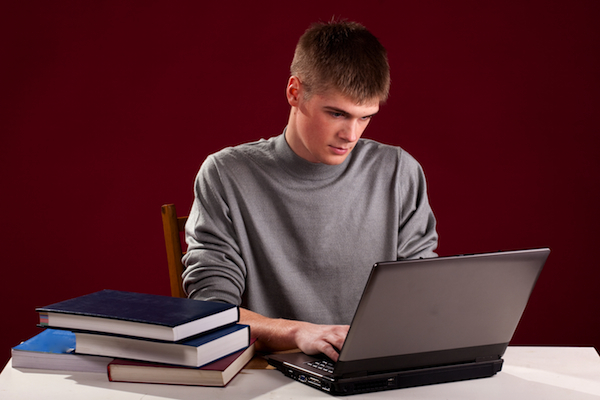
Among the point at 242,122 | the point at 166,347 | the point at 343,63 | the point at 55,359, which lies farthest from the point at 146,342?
the point at 242,122

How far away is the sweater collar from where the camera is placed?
146cm

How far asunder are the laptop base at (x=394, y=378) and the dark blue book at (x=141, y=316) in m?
0.14

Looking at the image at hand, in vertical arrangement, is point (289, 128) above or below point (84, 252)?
above

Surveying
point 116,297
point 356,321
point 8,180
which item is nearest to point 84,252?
point 8,180

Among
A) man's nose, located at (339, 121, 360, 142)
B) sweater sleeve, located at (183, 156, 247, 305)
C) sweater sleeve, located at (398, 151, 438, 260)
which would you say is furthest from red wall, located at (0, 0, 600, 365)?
man's nose, located at (339, 121, 360, 142)

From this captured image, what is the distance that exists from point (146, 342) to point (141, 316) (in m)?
0.04

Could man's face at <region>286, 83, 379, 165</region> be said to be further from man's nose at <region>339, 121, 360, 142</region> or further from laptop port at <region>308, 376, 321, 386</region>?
laptop port at <region>308, 376, 321, 386</region>

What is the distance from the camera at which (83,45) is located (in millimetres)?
2240

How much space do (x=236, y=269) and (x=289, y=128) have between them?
15.0 inches

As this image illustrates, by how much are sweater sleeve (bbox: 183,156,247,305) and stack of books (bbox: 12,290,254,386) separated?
26cm

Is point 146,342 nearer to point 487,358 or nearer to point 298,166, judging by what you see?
point 487,358

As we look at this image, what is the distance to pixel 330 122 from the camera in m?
1.30

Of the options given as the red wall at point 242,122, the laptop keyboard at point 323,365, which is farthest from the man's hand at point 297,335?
the red wall at point 242,122

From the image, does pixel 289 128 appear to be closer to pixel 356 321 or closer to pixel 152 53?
pixel 356 321
